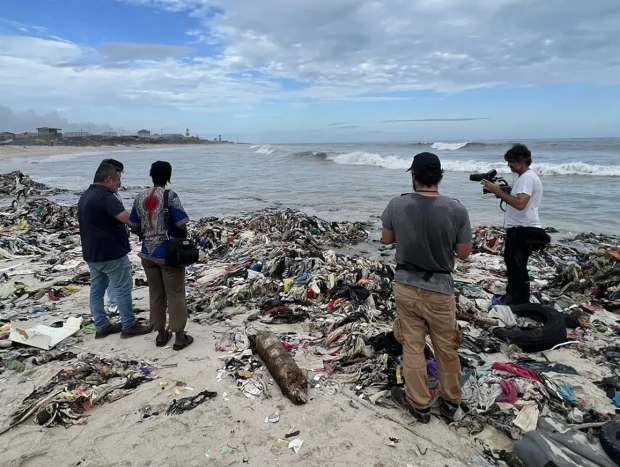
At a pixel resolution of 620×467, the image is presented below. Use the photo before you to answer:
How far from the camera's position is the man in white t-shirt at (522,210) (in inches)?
190

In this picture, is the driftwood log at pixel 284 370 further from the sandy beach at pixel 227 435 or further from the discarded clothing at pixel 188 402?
the discarded clothing at pixel 188 402

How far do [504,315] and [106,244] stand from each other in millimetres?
4957

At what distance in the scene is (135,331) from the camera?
16.1 feet

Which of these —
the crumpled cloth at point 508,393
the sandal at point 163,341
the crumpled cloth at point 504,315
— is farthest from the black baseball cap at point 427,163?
Answer: the sandal at point 163,341

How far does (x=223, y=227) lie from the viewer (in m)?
11.1

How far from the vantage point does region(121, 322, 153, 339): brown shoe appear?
4875mm

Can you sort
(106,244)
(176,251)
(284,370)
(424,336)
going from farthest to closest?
(106,244) → (176,251) → (284,370) → (424,336)

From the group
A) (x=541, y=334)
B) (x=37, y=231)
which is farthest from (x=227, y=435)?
(x=37, y=231)

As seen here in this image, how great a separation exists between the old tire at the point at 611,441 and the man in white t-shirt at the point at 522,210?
227cm

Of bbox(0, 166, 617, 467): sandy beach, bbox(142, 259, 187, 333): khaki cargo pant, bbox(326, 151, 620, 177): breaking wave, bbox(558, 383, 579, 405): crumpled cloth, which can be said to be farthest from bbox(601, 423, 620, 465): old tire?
bbox(326, 151, 620, 177): breaking wave

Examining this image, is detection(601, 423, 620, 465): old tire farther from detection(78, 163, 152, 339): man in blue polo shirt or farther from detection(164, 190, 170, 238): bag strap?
detection(78, 163, 152, 339): man in blue polo shirt

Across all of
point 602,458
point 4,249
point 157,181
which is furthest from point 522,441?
point 4,249

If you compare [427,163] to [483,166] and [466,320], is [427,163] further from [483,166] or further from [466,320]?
[483,166]

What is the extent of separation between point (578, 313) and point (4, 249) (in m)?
11.1
